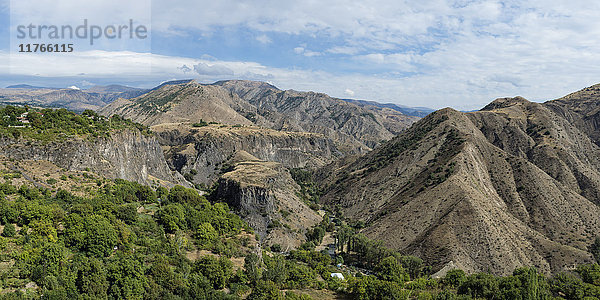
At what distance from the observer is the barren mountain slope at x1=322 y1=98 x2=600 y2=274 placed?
255ft

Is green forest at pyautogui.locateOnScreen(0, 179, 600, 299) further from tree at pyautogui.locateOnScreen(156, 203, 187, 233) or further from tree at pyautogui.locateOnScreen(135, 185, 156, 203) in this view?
tree at pyautogui.locateOnScreen(135, 185, 156, 203)

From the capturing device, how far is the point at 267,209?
318 ft

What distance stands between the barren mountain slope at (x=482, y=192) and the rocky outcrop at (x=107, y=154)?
227 feet

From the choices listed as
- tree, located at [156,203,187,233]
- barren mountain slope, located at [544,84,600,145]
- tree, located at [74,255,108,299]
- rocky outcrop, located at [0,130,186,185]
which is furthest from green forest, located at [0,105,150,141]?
barren mountain slope, located at [544,84,600,145]

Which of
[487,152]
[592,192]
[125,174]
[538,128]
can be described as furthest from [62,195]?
[538,128]

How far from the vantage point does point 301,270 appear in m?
59.9

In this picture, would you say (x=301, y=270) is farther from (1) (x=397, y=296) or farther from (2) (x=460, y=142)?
(2) (x=460, y=142)

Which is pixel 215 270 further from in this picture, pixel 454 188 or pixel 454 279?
pixel 454 188

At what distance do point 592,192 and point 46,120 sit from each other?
540ft

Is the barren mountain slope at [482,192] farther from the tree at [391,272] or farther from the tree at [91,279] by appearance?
the tree at [91,279]

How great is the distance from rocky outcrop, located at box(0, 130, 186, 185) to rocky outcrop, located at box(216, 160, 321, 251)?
23.2m

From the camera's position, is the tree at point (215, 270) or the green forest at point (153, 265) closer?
the green forest at point (153, 265)

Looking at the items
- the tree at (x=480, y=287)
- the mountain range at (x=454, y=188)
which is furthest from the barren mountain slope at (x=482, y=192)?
the tree at (x=480, y=287)

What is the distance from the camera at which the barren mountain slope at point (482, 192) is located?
7762 centimetres
